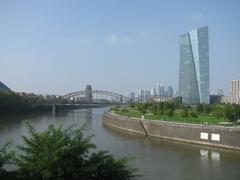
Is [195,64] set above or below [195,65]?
above

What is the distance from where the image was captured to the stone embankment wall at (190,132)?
26562mm

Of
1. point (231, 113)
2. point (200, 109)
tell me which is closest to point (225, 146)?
point (231, 113)

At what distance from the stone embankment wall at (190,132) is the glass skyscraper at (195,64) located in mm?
58435

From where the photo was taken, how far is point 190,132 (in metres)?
30.1

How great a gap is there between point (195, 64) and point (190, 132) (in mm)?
67696

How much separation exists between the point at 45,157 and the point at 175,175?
11.5 metres

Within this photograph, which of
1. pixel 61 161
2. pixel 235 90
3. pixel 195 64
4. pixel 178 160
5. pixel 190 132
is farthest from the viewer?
pixel 235 90

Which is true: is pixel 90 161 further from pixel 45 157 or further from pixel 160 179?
pixel 160 179

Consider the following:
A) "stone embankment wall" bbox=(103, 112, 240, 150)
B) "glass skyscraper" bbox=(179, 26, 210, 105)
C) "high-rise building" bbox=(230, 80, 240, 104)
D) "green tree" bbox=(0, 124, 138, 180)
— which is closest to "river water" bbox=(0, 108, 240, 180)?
"stone embankment wall" bbox=(103, 112, 240, 150)

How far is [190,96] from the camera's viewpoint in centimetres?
10088

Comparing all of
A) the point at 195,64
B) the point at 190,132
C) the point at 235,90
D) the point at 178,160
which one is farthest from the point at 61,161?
the point at 235,90

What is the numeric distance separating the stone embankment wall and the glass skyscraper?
5844cm

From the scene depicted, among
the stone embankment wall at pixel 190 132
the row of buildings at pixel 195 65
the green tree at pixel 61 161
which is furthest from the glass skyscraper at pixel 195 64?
the green tree at pixel 61 161

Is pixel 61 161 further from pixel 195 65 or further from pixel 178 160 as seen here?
pixel 195 65
